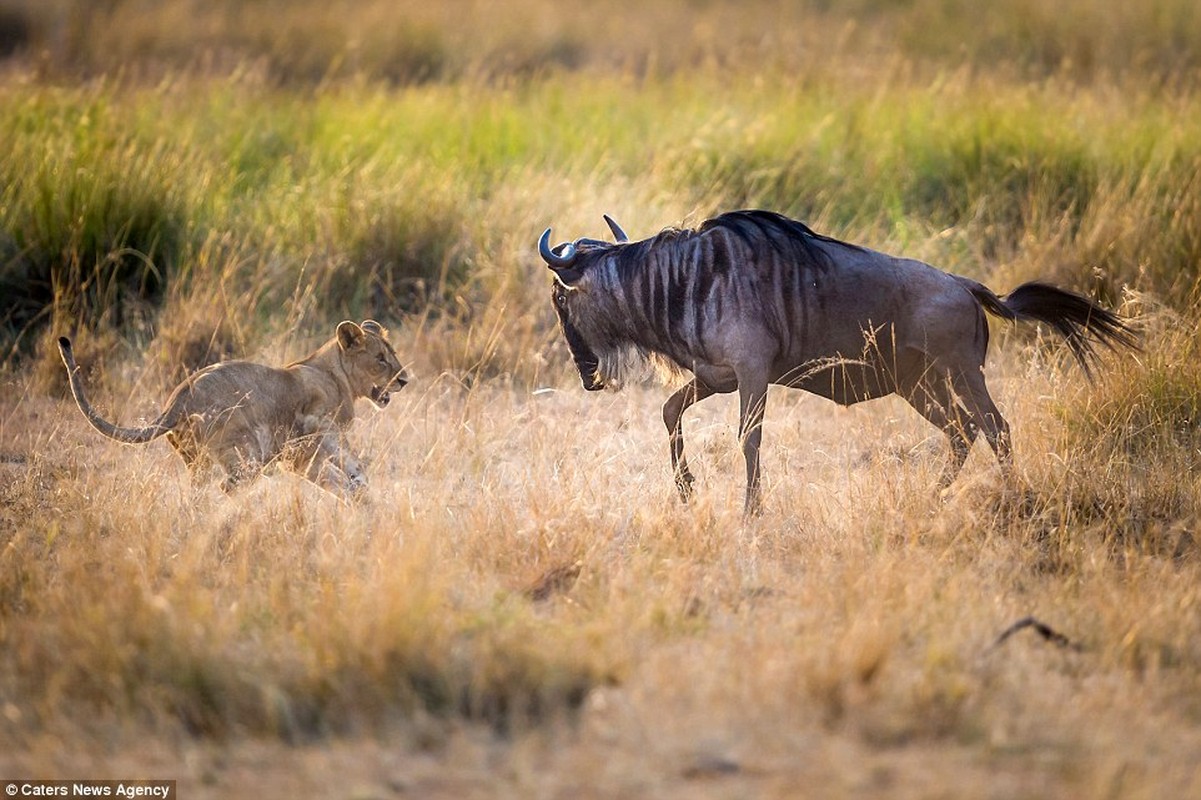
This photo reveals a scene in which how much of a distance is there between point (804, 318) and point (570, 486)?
1.22 metres

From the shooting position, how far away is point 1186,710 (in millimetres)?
4527

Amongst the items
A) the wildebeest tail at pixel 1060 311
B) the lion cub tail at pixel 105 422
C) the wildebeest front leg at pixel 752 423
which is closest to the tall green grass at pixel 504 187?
the wildebeest tail at pixel 1060 311

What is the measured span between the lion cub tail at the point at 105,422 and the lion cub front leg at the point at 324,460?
610 millimetres

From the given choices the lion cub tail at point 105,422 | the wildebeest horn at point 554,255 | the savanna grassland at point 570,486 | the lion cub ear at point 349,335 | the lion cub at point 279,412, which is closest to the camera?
the savanna grassland at point 570,486

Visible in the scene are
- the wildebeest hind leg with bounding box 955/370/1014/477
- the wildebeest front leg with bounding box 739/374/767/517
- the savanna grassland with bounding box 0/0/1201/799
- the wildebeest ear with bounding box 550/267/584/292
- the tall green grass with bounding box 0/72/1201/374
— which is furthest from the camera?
the tall green grass with bounding box 0/72/1201/374

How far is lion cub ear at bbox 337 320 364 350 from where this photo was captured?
7258 mm

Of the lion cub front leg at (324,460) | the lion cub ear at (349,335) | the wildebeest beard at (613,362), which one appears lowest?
the lion cub front leg at (324,460)

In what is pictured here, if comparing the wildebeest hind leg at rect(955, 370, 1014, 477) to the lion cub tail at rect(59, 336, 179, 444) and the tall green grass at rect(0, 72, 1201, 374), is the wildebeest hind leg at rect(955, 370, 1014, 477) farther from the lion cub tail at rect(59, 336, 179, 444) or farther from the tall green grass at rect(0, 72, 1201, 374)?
the lion cub tail at rect(59, 336, 179, 444)

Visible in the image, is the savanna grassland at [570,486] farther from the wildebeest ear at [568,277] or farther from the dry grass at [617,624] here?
the wildebeest ear at [568,277]

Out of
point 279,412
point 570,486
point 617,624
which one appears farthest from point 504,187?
point 617,624

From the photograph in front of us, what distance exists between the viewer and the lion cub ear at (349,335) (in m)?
7.26

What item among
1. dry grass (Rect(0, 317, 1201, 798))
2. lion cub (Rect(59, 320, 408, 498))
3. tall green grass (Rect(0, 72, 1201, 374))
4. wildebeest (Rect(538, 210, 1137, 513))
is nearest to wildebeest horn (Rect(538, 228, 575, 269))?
wildebeest (Rect(538, 210, 1137, 513))

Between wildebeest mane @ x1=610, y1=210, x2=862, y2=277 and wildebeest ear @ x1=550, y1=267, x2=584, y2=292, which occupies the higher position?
wildebeest mane @ x1=610, y1=210, x2=862, y2=277

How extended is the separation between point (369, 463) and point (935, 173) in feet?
16.7
